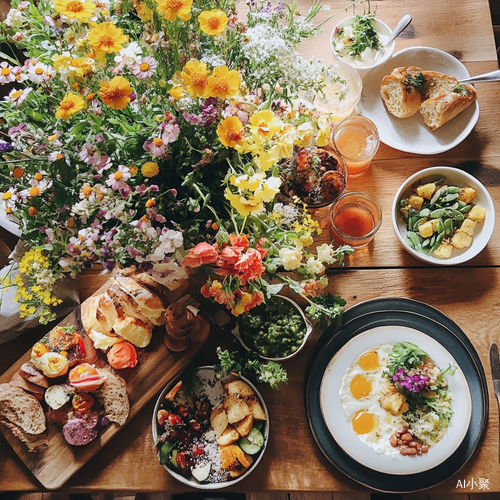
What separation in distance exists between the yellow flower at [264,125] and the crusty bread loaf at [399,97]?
2.85ft

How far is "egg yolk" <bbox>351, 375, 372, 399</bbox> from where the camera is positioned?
1.44m

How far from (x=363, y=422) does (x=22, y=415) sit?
1.10 m

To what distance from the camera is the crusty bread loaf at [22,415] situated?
55.5 inches

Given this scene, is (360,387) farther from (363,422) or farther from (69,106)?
(69,106)

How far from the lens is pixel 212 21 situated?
899 millimetres

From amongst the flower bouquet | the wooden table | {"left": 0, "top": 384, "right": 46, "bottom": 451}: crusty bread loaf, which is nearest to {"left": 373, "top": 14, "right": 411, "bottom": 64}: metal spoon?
the wooden table

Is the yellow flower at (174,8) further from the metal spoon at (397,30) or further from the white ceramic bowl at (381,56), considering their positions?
the metal spoon at (397,30)

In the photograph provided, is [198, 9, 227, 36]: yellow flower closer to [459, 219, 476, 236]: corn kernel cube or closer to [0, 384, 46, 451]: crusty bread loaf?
[459, 219, 476, 236]: corn kernel cube

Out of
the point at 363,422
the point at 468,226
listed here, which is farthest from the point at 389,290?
the point at 363,422

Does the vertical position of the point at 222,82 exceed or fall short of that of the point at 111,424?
it exceeds it

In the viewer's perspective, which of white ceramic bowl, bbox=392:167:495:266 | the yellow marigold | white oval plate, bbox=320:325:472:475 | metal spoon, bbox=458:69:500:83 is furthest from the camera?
metal spoon, bbox=458:69:500:83

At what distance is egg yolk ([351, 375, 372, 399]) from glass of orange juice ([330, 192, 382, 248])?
46cm

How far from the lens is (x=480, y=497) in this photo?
2166mm

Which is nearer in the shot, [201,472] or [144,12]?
[144,12]
